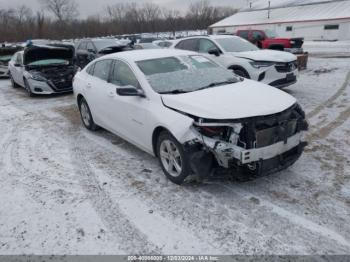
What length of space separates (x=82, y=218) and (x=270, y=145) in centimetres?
225

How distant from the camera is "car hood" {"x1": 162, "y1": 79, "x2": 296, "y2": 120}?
326 cm

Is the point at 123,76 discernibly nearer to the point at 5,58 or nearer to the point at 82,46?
the point at 82,46

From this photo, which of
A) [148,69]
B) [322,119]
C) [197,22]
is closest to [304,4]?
[197,22]

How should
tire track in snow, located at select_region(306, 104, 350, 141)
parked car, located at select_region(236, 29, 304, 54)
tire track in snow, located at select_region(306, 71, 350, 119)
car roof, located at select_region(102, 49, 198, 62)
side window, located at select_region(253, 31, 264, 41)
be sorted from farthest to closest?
side window, located at select_region(253, 31, 264, 41) → parked car, located at select_region(236, 29, 304, 54) → tire track in snow, located at select_region(306, 71, 350, 119) → tire track in snow, located at select_region(306, 104, 350, 141) → car roof, located at select_region(102, 49, 198, 62)

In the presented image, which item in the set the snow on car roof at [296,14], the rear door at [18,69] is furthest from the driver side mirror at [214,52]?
the snow on car roof at [296,14]

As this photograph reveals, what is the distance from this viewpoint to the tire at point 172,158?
3.49 metres

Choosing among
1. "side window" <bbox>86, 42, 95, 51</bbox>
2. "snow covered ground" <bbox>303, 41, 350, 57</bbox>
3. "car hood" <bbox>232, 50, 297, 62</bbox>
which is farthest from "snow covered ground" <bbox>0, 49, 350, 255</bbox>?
"snow covered ground" <bbox>303, 41, 350, 57</bbox>

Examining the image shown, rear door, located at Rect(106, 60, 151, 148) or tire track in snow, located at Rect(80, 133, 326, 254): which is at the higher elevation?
rear door, located at Rect(106, 60, 151, 148)

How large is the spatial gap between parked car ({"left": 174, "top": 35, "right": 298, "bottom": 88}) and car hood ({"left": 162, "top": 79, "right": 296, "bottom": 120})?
3.84 meters

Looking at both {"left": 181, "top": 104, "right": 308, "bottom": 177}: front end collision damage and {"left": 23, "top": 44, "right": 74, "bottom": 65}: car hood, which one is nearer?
{"left": 181, "top": 104, "right": 308, "bottom": 177}: front end collision damage

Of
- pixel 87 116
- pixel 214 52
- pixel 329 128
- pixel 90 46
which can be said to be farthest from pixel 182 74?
pixel 90 46

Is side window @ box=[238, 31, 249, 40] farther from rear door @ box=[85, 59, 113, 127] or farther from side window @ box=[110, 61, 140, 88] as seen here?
side window @ box=[110, 61, 140, 88]

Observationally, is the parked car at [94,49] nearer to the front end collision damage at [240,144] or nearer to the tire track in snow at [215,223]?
the tire track in snow at [215,223]

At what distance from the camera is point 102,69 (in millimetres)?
5273
